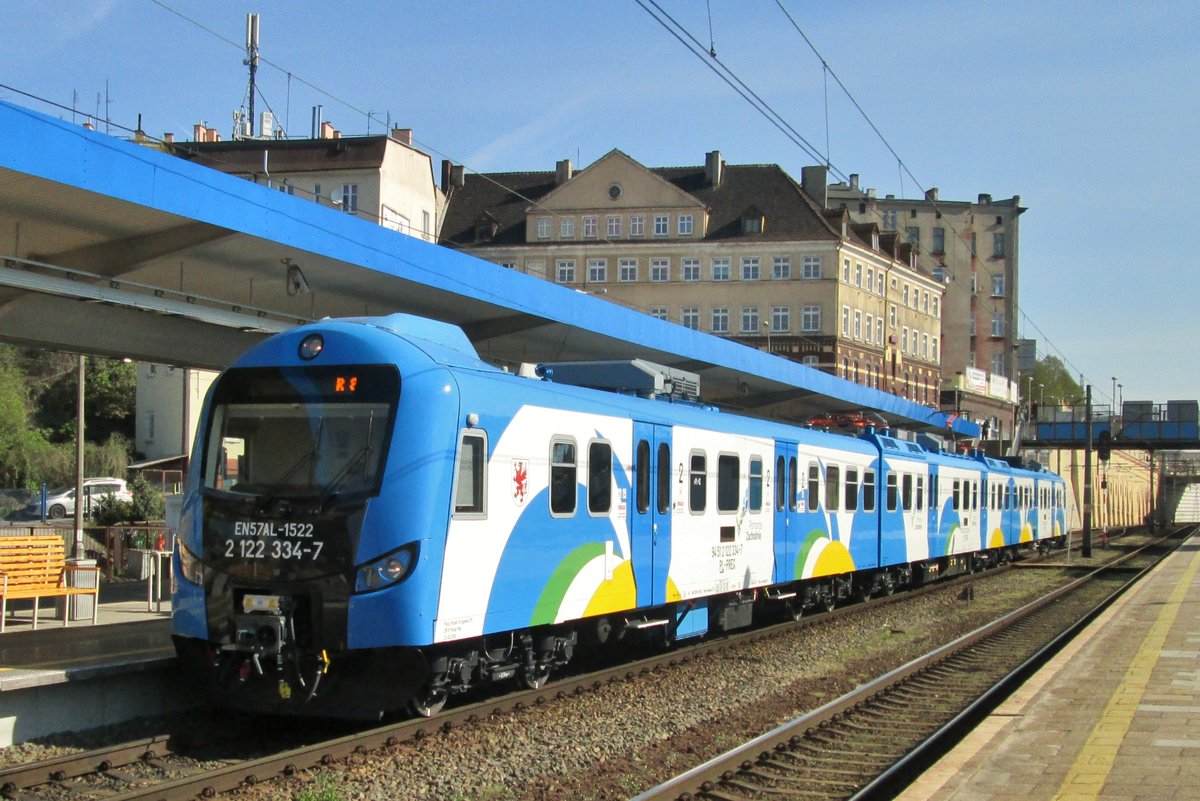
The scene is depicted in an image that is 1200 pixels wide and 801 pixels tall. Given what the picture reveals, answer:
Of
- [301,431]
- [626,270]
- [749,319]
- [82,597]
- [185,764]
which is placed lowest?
[185,764]

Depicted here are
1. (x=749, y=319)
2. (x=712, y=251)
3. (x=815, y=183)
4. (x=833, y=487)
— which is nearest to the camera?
(x=833, y=487)

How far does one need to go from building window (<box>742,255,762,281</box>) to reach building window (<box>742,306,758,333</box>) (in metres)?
1.62

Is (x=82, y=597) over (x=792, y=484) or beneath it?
beneath

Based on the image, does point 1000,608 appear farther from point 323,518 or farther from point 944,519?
point 323,518

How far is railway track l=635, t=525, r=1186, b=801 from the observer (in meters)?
8.23

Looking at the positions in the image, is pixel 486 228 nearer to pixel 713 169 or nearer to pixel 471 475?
pixel 713 169

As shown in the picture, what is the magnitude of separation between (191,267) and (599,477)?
22.4 feet

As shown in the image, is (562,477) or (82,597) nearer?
(562,477)

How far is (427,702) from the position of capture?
380 inches

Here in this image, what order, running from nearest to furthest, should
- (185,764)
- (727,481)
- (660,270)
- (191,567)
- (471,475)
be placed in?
(185,764) < (191,567) < (471,475) < (727,481) < (660,270)

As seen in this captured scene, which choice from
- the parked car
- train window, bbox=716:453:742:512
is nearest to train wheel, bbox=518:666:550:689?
train window, bbox=716:453:742:512

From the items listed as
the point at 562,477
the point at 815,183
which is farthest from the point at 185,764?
the point at 815,183

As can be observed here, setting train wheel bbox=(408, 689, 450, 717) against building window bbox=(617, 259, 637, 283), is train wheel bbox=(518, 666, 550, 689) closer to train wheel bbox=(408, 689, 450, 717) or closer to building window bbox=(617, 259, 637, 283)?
train wheel bbox=(408, 689, 450, 717)

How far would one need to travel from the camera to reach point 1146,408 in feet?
206
